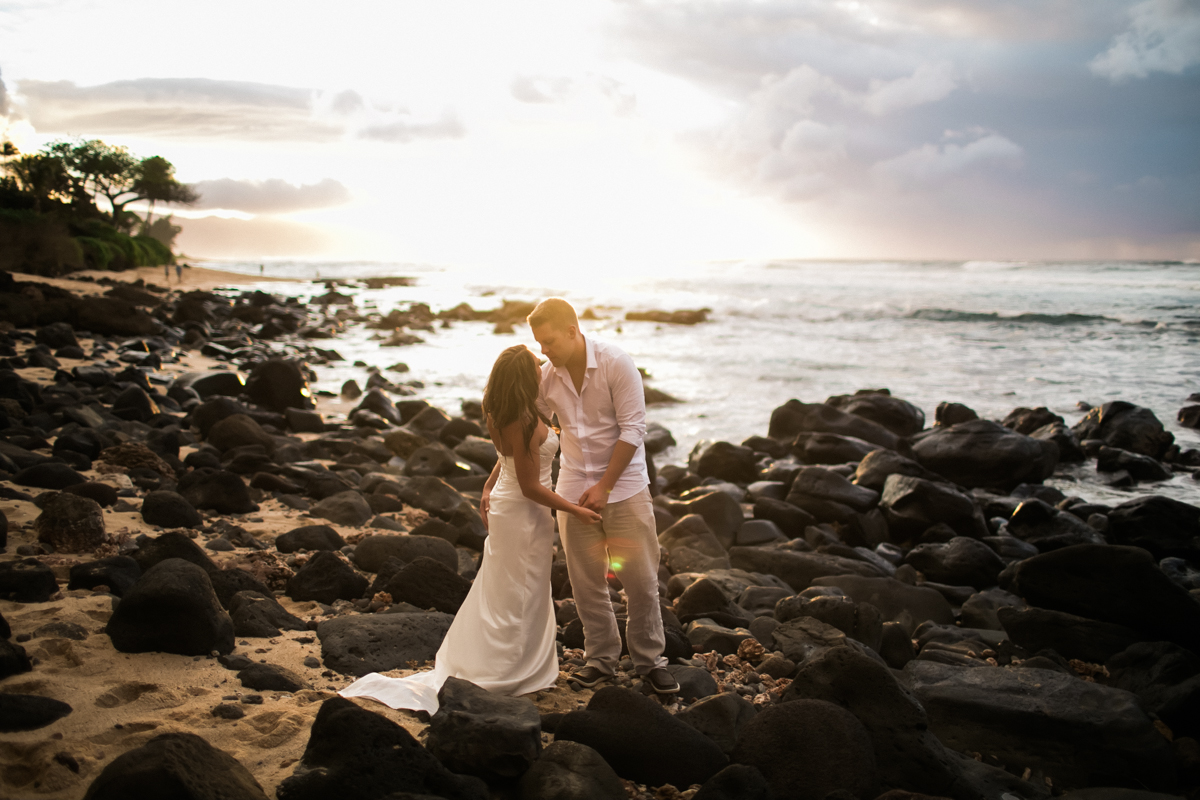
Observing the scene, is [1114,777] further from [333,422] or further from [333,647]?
[333,422]

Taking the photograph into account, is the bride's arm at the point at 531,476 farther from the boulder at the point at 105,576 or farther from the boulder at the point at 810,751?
the boulder at the point at 105,576

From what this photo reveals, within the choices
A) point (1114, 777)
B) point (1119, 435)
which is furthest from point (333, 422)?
→ point (1119, 435)

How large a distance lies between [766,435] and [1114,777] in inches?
415

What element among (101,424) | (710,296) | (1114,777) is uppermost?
(710,296)

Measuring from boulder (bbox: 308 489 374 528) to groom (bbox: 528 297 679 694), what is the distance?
368cm

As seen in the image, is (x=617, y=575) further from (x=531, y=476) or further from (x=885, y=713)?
(x=885, y=713)

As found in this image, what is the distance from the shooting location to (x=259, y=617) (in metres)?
4.66

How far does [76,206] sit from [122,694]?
183 feet

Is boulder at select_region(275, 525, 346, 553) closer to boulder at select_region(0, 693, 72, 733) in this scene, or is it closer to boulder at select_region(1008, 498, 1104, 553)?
boulder at select_region(0, 693, 72, 733)

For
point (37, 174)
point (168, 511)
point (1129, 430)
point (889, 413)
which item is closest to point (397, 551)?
point (168, 511)

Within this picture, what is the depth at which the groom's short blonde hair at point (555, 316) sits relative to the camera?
412 centimetres

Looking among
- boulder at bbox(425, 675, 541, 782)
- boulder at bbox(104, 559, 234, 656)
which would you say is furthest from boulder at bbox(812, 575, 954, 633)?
boulder at bbox(104, 559, 234, 656)

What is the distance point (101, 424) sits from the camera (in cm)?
898

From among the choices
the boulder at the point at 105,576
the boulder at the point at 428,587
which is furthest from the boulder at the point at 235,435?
the boulder at the point at 428,587
